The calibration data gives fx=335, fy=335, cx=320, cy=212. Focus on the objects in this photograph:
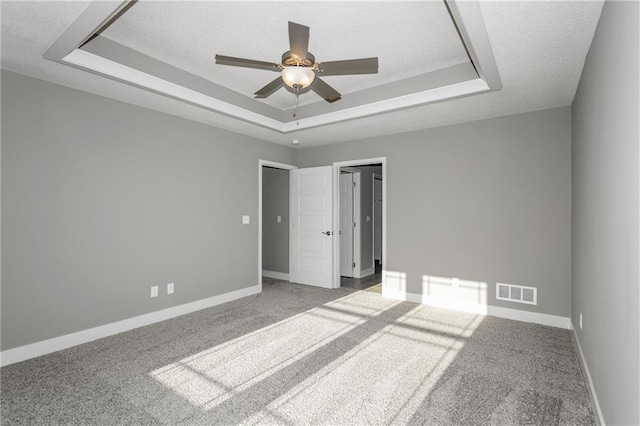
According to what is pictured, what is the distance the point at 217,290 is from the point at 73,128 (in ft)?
8.41

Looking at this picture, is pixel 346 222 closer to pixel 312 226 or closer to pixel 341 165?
pixel 312 226

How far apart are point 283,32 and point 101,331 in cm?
342

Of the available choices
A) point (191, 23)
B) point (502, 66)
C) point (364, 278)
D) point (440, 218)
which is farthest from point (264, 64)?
point (364, 278)

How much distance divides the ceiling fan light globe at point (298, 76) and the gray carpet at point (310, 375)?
2.25m

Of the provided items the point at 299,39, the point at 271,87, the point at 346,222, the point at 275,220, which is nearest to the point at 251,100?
the point at 271,87

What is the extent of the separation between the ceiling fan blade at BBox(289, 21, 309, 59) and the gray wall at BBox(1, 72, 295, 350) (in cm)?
243

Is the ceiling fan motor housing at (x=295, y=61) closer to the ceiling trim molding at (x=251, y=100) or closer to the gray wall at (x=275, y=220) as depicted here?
the ceiling trim molding at (x=251, y=100)

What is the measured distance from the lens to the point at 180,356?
3.00m

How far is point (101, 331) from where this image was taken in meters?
3.46

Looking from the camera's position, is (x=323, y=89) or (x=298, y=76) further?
(x=323, y=89)

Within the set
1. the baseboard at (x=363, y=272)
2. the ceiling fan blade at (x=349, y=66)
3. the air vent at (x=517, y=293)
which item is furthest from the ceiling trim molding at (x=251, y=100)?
the baseboard at (x=363, y=272)

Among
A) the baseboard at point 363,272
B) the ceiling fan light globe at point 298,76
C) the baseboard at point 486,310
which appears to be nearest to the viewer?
the ceiling fan light globe at point 298,76

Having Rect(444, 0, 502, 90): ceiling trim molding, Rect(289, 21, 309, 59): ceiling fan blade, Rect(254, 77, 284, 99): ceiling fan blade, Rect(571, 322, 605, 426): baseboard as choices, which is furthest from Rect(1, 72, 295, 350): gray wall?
Rect(571, 322, 605, 426): baseboard

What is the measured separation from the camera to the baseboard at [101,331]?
291 centimetres
